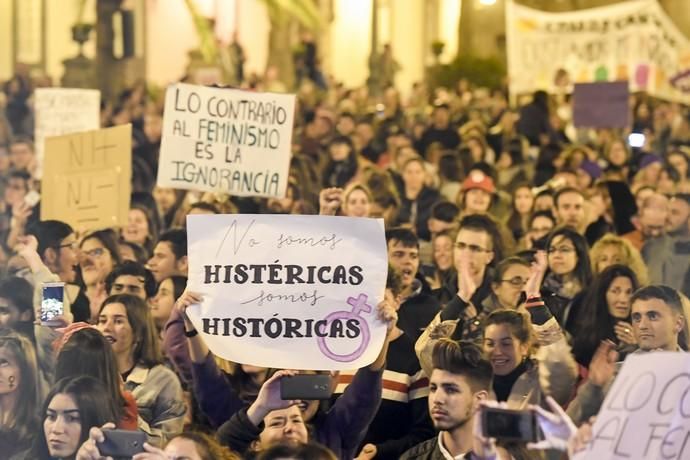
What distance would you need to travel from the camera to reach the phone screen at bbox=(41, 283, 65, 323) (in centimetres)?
833

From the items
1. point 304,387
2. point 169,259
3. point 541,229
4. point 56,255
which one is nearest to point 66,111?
point 541,229

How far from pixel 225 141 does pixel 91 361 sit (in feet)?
14.4

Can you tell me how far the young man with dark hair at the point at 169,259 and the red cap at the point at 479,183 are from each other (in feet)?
12.1

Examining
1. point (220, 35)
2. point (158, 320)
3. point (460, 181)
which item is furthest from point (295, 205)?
point (220, 35)

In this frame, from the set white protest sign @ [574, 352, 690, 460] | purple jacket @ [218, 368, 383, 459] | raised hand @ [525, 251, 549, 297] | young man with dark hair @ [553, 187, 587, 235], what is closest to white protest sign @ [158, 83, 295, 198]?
young man with dark hair @ [553, 187, 587, 235]

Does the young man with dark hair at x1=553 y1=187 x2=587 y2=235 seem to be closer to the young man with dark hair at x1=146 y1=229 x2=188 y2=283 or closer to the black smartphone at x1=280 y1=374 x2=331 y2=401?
the young man with dark hair at x1=146 y1=229 x2=188 y2=283

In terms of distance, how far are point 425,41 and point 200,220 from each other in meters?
38.9

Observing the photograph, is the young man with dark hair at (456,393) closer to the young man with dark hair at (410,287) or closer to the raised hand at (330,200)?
the young man with dark hair at (410,287)

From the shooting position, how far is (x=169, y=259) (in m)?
10.6

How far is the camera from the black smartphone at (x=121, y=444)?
7051 mm

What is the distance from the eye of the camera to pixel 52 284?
328 inches

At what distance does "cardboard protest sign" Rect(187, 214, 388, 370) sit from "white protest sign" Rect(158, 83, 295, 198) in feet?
13.2

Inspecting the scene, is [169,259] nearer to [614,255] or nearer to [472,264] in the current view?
[472,264]

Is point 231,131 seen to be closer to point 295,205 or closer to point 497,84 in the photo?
point 295,205
